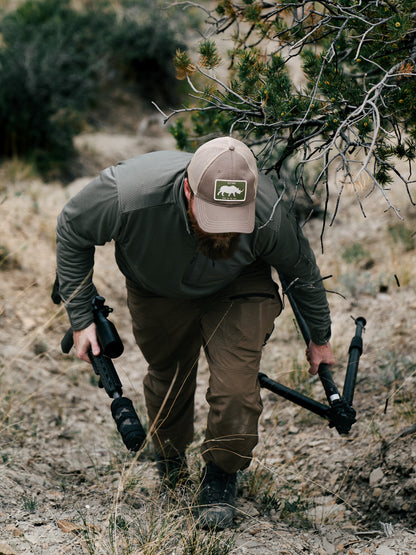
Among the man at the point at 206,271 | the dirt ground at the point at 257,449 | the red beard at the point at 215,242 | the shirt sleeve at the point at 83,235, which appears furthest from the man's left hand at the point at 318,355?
the shirt sleeve at the point at 83,235

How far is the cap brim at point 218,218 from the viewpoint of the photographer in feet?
8.03

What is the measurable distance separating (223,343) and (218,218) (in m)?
0.70

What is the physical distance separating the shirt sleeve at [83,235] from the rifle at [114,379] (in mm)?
81

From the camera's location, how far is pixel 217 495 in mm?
2953

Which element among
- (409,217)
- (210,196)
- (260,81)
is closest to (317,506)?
(210,196)

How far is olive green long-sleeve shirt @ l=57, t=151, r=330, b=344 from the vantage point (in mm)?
2607

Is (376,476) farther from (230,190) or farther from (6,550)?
(6,550)

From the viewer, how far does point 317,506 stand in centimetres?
317

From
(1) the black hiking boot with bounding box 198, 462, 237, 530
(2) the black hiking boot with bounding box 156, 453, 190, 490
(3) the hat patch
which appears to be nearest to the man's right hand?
(2) the black hiking boot with bounding box 156, 453, 190, 490

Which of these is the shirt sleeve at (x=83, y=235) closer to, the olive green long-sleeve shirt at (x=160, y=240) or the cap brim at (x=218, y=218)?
the olive green long-sleeve shirt at (x=160, y=240)

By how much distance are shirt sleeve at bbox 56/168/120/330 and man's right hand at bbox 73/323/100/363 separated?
0.10ft

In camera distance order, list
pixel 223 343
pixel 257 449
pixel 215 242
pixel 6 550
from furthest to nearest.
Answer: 1. pixel 257 449
2. pixel 223 343
3. pixel 215 242
4. pixel 6 550

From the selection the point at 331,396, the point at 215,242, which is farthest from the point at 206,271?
the point at 331,396

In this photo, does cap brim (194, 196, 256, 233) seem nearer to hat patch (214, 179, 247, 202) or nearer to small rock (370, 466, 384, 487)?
hat patch (214, 179, 247, 202)
